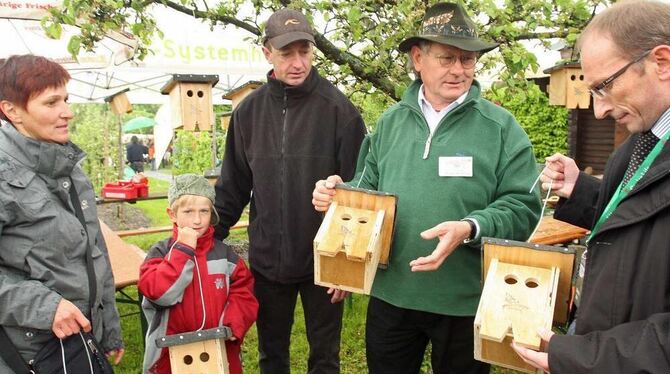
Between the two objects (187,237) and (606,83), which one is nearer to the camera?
(606,83)

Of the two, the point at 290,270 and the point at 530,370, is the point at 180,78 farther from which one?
the point at 530,370

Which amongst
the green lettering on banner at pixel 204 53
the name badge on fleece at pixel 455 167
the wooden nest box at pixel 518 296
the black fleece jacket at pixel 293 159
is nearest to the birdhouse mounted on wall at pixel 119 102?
the green lettering on banner at pixel 204 53

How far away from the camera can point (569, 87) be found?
5051mm

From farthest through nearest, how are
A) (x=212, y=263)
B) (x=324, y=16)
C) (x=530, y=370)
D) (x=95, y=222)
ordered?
(x=324, y=16) < (x=212, y=263) < (x=95, y=222) < (x=530, y=370)

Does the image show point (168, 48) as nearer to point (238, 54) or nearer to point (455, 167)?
point (238, 54)

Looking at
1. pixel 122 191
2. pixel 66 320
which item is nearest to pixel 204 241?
pixel 66 320

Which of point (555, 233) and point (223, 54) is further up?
point (223, 54)

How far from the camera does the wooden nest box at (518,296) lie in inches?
65.7

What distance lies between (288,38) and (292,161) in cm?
61

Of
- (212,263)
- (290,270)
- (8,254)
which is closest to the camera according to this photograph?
(8,254)

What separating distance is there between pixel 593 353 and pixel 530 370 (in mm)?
433

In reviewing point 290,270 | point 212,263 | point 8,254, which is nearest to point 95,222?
point 8,254

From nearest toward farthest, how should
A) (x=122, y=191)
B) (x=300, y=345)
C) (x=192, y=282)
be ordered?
(x=192, y=282)
(x=300, y=345)
(x=122, y=191)

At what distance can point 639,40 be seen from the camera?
1.39 m
